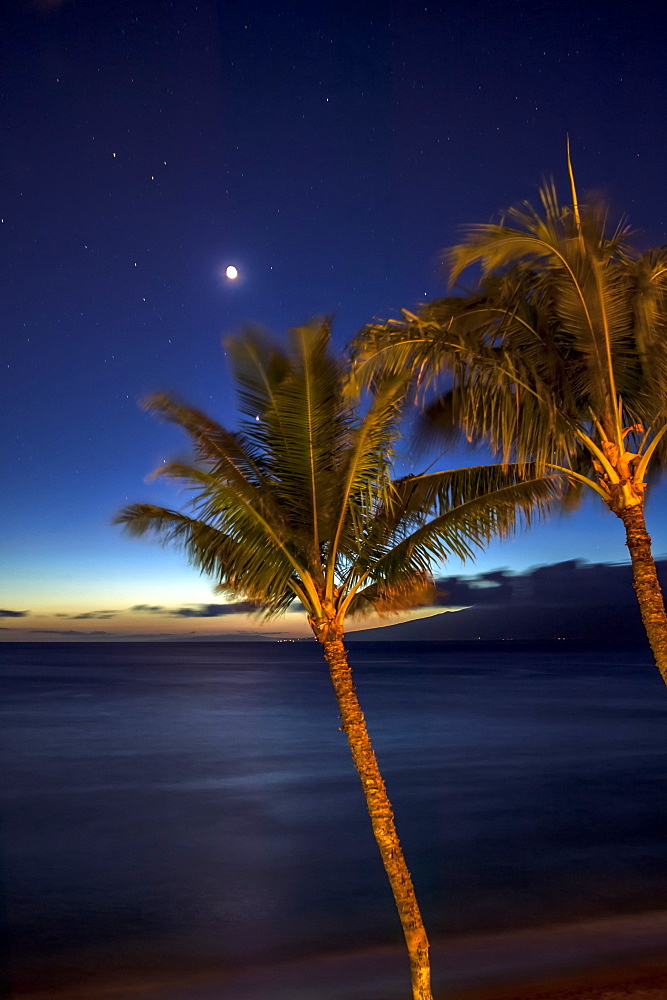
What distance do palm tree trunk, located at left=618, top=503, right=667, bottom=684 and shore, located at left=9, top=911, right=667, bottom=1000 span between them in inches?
172

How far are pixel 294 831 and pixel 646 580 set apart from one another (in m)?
16.9

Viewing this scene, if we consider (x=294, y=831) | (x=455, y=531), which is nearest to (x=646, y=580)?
(x=455, y=531)

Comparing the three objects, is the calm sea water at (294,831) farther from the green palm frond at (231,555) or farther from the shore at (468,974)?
the green palm frond at (231,555)

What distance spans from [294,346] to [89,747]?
126 ft

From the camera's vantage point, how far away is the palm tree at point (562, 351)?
7.86m

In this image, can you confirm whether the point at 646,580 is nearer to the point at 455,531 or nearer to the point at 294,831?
the point at 455,531

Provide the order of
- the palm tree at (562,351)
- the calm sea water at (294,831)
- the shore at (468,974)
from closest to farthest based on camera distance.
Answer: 1. the palm tree at (562,351)
2. the shore at (468,974)
3. the calm sea water at (294,831)

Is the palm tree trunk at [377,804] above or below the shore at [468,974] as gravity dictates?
above

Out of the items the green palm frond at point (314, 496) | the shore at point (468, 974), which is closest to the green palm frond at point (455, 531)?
the green palm frond at point (314, 496)

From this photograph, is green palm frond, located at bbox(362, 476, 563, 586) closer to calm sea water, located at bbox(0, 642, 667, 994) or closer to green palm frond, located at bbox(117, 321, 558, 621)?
green palm frond, located at bbox(117, 321, 558, 621)

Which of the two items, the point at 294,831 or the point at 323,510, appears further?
the point at 294,831

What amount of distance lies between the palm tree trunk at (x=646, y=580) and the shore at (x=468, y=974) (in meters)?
4.38

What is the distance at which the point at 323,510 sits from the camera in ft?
26.7

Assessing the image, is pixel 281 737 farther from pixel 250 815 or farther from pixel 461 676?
pixel 461 676
